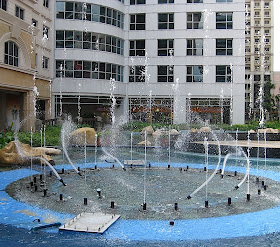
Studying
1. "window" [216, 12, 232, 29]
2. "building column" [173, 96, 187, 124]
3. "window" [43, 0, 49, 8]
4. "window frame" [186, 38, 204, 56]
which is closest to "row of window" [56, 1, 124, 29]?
"window" [43, 0, 49, 8]

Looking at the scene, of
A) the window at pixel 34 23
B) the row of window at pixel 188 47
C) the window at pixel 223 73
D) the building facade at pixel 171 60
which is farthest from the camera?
the row of window at pixel 188 47

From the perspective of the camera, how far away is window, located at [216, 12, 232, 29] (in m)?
40.7

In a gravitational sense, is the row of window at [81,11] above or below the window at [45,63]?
above

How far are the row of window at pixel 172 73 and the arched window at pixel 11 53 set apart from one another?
16275 mm

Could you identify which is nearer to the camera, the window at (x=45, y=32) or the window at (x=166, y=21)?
the window at (x=45, y=32)

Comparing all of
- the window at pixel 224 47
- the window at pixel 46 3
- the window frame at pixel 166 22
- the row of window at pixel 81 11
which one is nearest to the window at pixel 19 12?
the window at pixel 46 3

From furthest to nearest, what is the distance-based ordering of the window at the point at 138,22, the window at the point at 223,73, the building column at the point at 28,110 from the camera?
the window at the point at 138,22 < the window at the point at 223,73 < the building column at the point at 28,110

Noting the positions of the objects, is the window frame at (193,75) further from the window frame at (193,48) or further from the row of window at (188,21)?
the row of window at (188,21)

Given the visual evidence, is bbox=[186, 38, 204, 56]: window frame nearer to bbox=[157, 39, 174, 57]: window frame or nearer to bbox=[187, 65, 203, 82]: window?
bbox=[187, 65, 203, 82]: window

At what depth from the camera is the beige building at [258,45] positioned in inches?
3391

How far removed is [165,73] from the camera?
1609 inches

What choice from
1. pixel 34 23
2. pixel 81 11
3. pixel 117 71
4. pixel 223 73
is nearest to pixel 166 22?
pixel 117 71

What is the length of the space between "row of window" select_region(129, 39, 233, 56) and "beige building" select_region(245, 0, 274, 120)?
46.5 meters

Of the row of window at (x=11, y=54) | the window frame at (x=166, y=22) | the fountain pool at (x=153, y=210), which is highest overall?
the window frame at (x=166, y=22)
